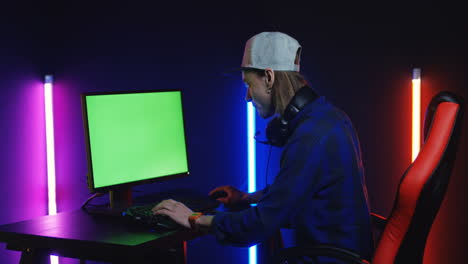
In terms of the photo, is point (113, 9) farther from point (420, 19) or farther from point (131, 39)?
point (420, 19)

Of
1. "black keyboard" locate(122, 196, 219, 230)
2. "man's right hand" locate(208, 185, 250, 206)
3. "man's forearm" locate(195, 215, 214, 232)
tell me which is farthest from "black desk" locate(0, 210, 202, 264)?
"man's right hand" locate(208, 185, 250, 206)

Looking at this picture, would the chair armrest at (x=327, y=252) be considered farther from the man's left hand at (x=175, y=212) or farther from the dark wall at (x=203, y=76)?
the dark wall at (x=203, y=76)

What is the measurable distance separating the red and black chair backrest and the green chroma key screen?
48.1 inches

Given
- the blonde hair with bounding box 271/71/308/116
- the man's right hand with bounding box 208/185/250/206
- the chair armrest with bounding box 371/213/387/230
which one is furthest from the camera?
the man's right hand with bounding box 208/185/250/206

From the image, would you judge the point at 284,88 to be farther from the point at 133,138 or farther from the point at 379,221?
the point at 133,138

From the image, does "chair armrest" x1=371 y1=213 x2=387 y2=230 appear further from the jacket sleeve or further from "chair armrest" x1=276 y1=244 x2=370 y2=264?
the jacket sleeve

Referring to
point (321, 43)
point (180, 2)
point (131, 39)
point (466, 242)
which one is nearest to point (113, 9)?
point (131, 39)

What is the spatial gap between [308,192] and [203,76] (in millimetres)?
1668

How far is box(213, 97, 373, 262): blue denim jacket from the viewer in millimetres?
1676

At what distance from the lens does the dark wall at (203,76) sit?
113 inches

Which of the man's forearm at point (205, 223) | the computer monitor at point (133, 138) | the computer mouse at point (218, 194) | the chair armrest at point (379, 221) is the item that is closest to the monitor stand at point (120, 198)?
the computer monitor at point (133, 138)

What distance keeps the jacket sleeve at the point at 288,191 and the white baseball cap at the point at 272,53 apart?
0.32 m

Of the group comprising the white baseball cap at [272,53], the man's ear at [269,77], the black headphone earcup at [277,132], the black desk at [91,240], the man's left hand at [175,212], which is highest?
the white baseball cap at [272,53]

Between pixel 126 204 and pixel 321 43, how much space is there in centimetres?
145
